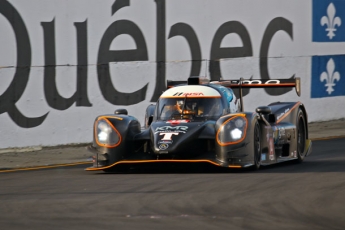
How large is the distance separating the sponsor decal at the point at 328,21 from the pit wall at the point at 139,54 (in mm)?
29

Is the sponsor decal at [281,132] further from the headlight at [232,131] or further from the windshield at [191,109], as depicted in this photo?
the headlight at [232,131]

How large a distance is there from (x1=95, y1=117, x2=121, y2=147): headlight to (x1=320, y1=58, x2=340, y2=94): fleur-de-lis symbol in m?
11.2

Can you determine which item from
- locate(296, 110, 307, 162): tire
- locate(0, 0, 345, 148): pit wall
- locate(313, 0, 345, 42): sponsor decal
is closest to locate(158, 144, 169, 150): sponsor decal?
locate(296, 110, 307, 162): tire

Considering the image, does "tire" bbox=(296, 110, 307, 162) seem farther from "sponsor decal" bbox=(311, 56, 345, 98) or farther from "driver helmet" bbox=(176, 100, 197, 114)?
"sponsor decal" bbox=(311, 56, 345, 98)

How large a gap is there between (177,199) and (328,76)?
14239 millimetres

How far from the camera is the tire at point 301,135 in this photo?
15172 millimetres

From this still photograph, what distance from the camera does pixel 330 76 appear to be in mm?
23734

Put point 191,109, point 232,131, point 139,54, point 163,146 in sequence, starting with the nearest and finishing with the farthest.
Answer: point 163,146 → point 232,131 → point 191,109 → point 139,54

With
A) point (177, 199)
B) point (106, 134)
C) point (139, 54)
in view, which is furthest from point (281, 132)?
point (139, 54)

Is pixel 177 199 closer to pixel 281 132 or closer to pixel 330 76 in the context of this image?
pixel 281 132

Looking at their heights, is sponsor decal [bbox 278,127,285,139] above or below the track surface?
above

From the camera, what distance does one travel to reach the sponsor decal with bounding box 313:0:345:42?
23.7 metres

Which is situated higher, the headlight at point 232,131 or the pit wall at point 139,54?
the pit wall at point 139,54

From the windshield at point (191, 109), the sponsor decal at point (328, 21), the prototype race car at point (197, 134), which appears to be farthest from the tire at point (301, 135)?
the sponsor decal at point (328, 21)
